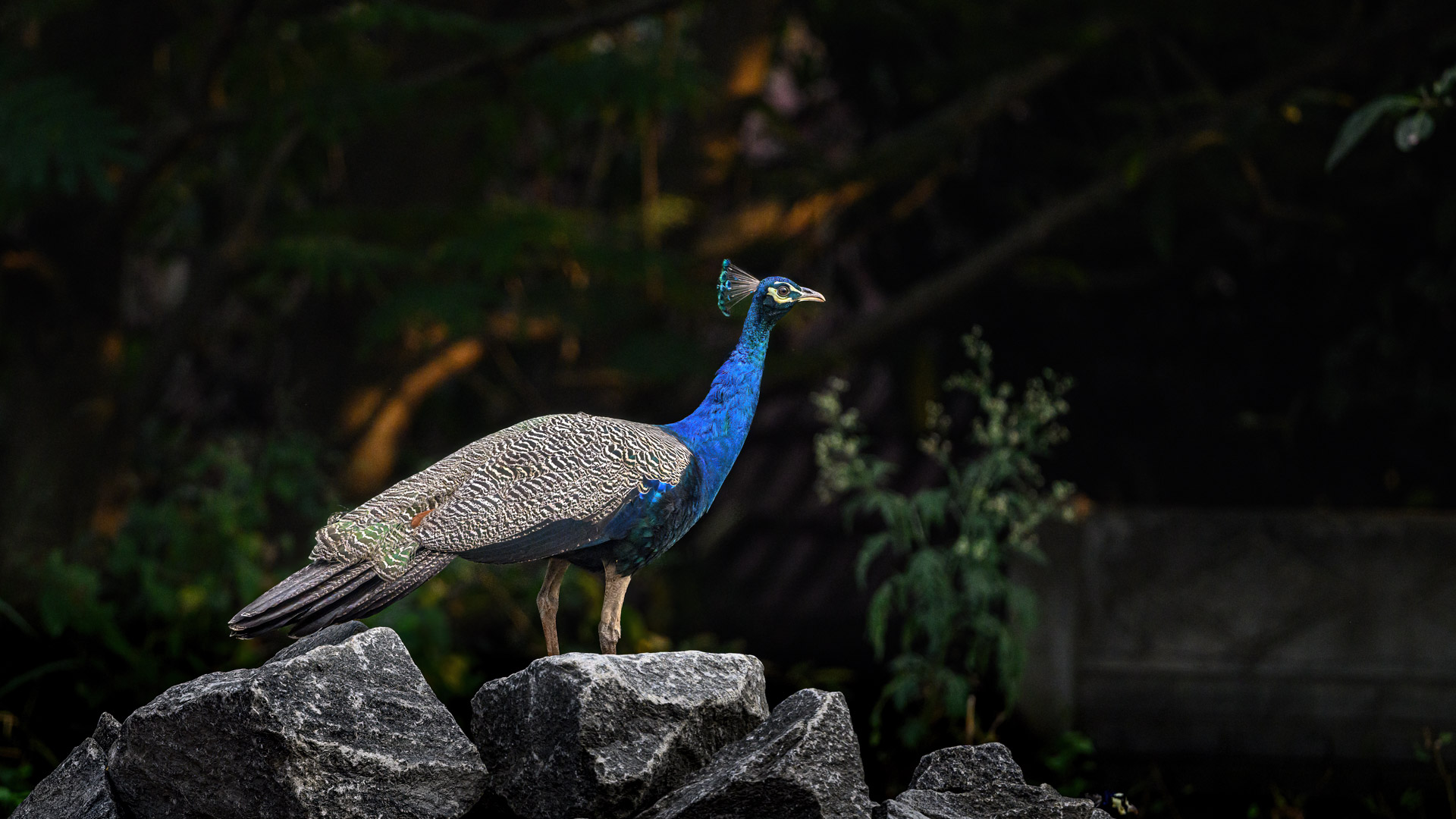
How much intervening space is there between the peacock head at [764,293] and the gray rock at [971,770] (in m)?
1.38

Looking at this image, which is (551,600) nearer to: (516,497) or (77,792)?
(516,497)

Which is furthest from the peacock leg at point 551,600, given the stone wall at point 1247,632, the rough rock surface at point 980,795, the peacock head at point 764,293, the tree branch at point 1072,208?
the tree branch at point 1072,208

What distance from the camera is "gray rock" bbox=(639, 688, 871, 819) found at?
3.81 metres

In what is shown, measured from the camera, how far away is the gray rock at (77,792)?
4.05 metres

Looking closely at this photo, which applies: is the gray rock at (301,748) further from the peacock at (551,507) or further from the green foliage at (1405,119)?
the green foliage at (1405,119)

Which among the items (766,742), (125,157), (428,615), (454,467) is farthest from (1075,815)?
(125,157)

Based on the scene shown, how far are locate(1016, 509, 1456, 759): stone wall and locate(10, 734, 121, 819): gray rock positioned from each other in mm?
4726

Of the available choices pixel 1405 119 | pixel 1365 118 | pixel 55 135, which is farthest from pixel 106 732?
pixel 1405 119

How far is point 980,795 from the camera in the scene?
431 centimetres

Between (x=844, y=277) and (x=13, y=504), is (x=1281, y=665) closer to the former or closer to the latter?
(x=844, y=277)

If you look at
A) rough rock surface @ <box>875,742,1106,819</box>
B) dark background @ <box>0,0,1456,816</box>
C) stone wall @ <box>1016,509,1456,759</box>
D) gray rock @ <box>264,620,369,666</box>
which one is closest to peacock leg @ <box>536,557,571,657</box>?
gray rock @ <box>264,620,369,666</box>

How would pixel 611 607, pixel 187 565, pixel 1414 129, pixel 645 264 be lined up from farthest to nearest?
pixel 187 565, pixel 645 264, pixel 1414 129, pixel 611 607

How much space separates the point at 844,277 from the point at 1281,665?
4670 millimetres

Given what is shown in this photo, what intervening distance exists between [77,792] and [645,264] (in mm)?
4479
